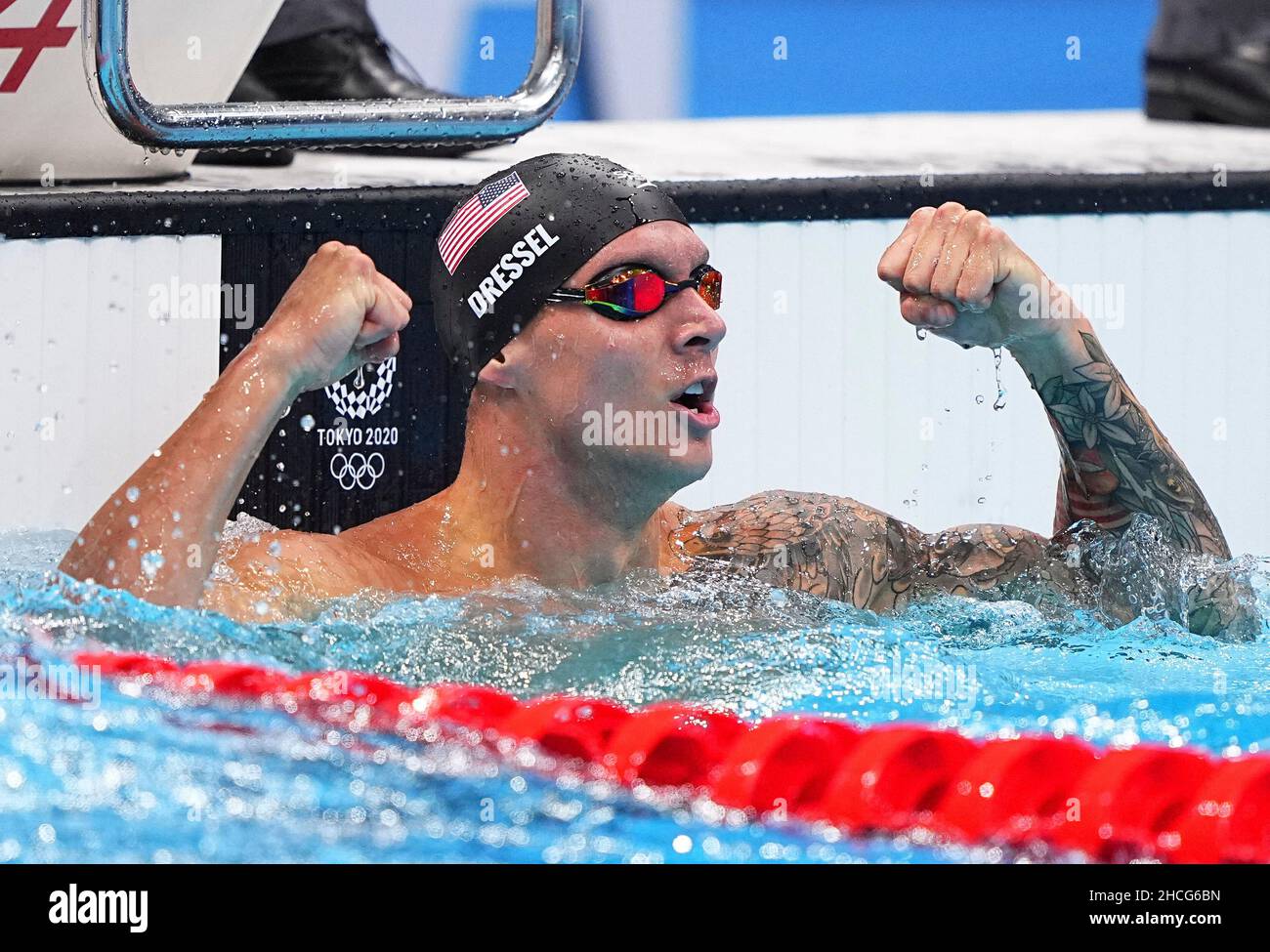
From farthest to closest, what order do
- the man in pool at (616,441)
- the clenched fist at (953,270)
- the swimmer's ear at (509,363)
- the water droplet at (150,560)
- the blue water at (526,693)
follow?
the swimmer's ear at (509,363) → the man in pool at (616,441) → the clenched fist at (953,270) → the water droplet at (150,560) → the blue water at (526,693)

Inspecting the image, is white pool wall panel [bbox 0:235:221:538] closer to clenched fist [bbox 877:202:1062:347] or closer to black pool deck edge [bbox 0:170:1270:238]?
black pool deck edge [bbox 0:170:1270:238]

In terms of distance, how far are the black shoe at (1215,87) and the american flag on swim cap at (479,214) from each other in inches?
110

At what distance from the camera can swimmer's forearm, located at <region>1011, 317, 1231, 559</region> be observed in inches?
81.8

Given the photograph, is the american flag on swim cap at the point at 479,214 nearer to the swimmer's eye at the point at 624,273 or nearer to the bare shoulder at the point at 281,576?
the swimmer's eye at the point at 624,273

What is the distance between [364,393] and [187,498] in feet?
4.75

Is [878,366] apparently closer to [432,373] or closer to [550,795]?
[432,373]

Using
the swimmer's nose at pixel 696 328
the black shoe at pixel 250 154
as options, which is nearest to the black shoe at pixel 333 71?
the black shoe at pixel 250 154

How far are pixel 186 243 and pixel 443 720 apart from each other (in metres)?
1.83

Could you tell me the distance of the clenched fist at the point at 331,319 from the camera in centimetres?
184

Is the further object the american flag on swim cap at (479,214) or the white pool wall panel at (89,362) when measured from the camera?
the white pool wall panel at (89,362)

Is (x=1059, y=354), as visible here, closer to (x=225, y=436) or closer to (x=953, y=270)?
(x=953, y=270)

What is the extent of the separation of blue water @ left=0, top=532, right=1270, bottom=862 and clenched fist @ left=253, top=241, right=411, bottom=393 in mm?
309

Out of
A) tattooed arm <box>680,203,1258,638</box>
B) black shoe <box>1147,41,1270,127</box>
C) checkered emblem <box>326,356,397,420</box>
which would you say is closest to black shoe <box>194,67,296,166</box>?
checkered emblem <box>326,356,397,420</box>

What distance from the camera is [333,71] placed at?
12.6 ft
